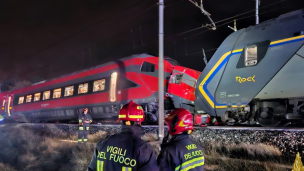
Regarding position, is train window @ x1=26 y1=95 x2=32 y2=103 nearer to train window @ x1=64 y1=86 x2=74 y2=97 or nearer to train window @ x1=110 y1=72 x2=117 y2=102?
train window @ x1=64 y1=86 x2=74 y2=97

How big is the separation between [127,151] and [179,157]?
529 mm

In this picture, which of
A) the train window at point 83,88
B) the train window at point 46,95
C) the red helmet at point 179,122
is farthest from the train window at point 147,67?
the train window at point 46,95

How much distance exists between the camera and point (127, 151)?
7.75ft

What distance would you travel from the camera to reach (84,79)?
1540cm

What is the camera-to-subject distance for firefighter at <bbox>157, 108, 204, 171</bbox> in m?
2.43

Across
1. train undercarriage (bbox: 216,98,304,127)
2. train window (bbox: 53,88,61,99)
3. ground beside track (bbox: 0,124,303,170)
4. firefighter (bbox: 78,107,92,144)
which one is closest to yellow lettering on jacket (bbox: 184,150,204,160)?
ground beside track (bbox: 0,124,303,170)

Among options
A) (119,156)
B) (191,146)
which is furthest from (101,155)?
(191,146)

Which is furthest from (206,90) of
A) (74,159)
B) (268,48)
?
(74,159)

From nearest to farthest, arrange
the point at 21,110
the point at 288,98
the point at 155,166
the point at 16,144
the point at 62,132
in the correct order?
the point at 155,166, the point at 288,98, the point at 16,144, the point at 62,132, the point at 21,110

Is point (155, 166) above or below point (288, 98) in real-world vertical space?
below

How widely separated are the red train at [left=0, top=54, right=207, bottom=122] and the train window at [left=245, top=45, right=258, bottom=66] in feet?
10.2

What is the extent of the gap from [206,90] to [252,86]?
1719 mm

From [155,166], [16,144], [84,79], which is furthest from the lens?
[84,79]

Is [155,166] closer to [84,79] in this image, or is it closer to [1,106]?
[84,79]
